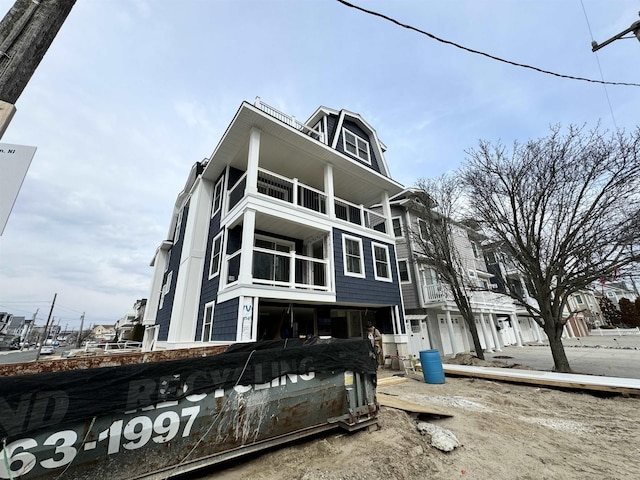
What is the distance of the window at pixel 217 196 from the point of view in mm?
11072

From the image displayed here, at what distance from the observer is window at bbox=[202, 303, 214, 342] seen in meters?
8.98

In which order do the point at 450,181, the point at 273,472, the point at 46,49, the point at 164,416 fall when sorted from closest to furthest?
1. the point at 46,49
2. the point at 164,416
3. the point at 273,472
4. the point at 450,181

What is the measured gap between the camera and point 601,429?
4.36m

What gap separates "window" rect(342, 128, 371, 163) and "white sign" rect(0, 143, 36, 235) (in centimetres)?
1163

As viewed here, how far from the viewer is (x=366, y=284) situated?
34.7 ft

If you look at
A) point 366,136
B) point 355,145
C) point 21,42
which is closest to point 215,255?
point 21,42

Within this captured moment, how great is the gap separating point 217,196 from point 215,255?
10.1 feet

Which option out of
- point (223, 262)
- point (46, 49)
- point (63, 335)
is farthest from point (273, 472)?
point (63, 335)

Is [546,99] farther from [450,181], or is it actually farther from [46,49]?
[46,49]

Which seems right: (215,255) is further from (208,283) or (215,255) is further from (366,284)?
(366,284)

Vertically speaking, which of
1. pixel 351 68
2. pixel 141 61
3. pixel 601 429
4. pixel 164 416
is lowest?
pixel 601 429

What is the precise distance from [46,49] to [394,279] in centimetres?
1182

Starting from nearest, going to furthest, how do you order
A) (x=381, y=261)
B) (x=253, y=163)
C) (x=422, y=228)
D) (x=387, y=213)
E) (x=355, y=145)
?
(x=253, y=163), (x=381, y=261), (x=387, y=213), (x=355, y=145), (x=422, y=228)

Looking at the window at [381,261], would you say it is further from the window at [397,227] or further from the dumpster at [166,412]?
the dumpster at [166,412]
